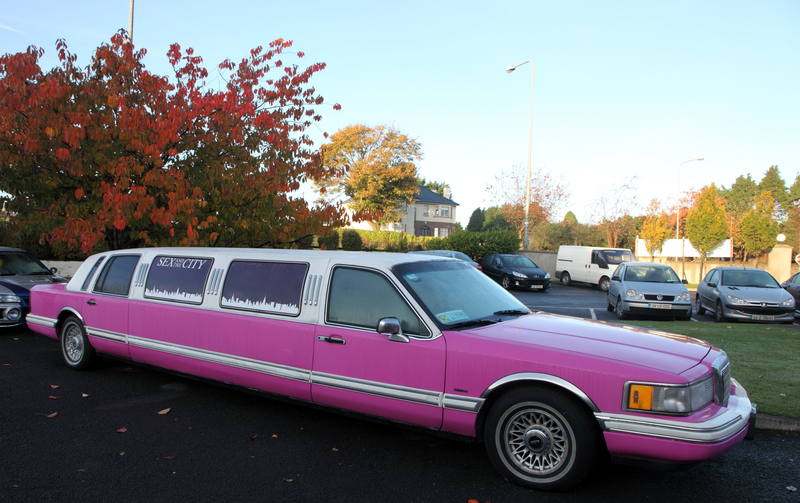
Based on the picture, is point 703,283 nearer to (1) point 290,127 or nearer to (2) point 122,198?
(1) point 290,127

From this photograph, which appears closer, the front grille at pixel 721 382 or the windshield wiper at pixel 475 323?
the front grille at pixel 721 382

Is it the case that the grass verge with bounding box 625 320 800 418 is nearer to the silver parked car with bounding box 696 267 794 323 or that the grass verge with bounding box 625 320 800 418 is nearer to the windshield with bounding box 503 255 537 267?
the silver parked car with bounding box 696 267 794 323

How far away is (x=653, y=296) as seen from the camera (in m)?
12.3

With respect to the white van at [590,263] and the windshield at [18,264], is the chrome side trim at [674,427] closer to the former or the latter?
the windshield at [18,264]

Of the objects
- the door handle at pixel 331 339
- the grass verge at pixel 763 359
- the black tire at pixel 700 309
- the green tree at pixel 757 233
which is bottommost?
the black tire at pixel 700 309

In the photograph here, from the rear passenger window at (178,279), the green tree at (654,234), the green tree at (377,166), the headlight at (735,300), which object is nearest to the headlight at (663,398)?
the rear passenger window at (178,279)

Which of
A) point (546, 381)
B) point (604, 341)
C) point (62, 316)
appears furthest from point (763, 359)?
point (62, 316)

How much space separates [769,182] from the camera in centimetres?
8494

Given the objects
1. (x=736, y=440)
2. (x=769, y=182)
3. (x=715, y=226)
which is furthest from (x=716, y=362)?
(x=769, y=182)

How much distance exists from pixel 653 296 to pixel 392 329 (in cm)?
1047

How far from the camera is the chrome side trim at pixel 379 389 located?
149 inches

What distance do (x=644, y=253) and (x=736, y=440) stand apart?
38525mm

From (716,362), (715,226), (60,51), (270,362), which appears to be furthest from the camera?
(715,226)

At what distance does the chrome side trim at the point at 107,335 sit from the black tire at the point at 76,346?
15cm
